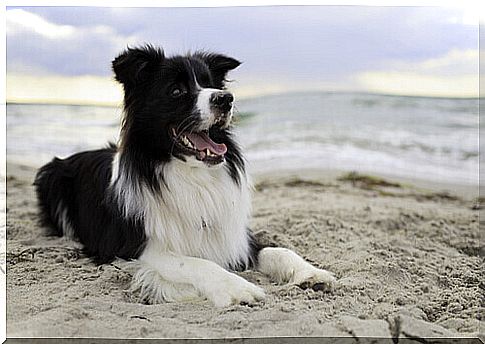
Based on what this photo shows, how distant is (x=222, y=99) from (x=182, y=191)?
394mm

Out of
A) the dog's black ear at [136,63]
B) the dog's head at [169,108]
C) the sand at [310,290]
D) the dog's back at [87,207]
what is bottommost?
the sand at [310,290]

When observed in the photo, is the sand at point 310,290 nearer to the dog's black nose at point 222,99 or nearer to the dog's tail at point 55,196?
the dog's tail at point 55,196

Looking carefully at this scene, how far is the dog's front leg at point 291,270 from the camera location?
248 centimetres

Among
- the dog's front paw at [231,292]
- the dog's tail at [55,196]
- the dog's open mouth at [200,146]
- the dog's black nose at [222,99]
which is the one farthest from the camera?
the dog's tail at [55,196]

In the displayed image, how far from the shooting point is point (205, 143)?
2.57 metres

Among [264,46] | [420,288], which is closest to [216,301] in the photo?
[420,288]

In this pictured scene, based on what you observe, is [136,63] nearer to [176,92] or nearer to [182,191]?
[176,92]

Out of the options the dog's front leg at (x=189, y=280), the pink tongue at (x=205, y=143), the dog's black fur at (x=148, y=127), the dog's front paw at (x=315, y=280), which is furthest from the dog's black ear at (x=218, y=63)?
the dog's front paw at (x=315, y=280)

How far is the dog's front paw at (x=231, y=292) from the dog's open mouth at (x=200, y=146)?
0.42 meters

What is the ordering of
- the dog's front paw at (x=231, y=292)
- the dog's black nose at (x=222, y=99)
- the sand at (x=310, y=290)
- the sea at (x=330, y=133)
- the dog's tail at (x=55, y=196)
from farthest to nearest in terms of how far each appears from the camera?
the sea at (x=330, y=133) < the dog's tail at (x=55, y=196) < the dog's black nose at (x=222, y=99) < the dog's front paw at (x=231, y=292) < the sand at (x=310, y=290)

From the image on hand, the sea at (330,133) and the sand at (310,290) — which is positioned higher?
the sea at (330,133)

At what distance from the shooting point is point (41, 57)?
338 cm

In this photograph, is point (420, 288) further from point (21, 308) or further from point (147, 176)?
point (21, 308)

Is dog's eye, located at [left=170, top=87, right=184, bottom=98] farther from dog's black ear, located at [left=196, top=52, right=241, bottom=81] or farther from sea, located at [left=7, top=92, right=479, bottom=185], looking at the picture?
sea, located at [left=7, top=92, right=479, bottom=185]
